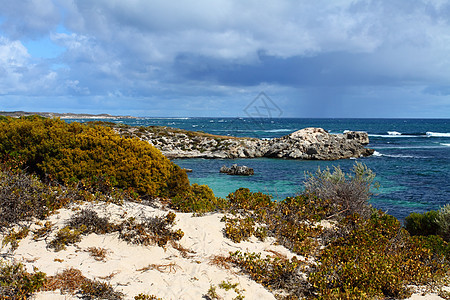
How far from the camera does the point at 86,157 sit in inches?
381

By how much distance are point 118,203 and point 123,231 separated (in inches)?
59.3

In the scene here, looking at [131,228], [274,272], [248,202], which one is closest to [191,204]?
[248,202]

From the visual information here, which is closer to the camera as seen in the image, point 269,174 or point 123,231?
point 123,231

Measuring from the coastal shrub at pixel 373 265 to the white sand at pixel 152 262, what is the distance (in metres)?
0.62

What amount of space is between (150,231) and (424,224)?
32.4ft

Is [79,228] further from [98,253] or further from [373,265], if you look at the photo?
[373,265]

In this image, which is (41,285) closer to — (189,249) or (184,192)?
(189,249)

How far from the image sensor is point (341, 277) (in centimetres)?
577

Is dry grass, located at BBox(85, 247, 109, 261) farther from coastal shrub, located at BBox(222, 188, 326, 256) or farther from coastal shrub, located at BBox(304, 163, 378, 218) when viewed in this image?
coastal shrub, located at BBox(304, 163, 378, 218)

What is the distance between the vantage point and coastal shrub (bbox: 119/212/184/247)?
668cm

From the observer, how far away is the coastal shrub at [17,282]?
4465 mm

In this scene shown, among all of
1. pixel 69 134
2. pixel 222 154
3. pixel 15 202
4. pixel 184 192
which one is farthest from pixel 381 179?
pixel 15 202

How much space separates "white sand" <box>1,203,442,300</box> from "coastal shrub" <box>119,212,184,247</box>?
6.2 inches

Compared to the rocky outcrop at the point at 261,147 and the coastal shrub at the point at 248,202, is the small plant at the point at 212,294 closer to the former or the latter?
the coastal shrub at the point at 248,202
